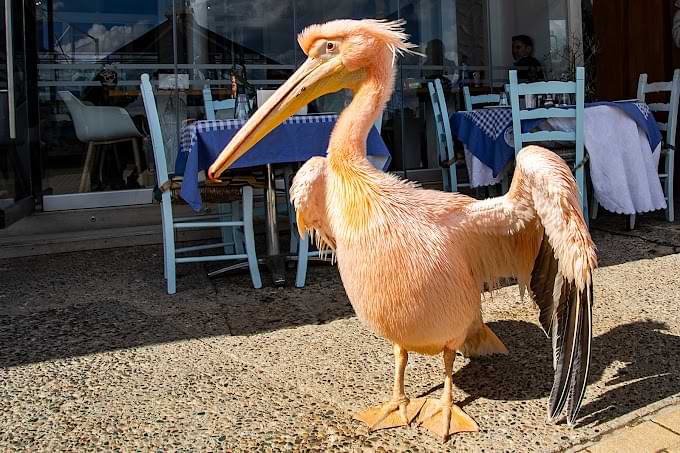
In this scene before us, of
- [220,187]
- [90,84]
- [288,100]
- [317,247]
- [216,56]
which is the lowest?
[317,247]

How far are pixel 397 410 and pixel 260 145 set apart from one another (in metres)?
1.96

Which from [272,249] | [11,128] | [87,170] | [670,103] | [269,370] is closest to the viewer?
[269,370]

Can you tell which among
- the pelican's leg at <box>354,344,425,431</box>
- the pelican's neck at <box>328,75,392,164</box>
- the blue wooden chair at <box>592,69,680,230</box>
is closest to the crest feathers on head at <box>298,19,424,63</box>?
the pelican's neck at <box>328,75,392,164</box>

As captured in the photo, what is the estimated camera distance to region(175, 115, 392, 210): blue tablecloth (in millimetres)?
3489

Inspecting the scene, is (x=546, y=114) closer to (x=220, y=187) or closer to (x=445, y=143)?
(x=445, y=143)

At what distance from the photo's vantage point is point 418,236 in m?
1.85

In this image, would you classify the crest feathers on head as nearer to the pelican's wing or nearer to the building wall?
the pelican's wing

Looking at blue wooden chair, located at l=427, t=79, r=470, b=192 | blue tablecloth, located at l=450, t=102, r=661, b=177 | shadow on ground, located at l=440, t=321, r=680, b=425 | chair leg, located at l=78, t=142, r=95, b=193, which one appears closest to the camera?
shadow on ground, located at l=440, t=321, r=680, b=425

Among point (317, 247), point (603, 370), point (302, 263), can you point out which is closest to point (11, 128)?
point (302, 263)

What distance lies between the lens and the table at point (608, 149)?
464 centimetres

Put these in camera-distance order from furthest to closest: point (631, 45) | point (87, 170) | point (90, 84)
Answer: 1. point (631, 45)
2. point (90, 84)
3. point (87, 170)

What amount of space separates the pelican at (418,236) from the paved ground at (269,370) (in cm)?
16

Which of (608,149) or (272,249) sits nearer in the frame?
(272,249)

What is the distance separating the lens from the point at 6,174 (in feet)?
14.6
